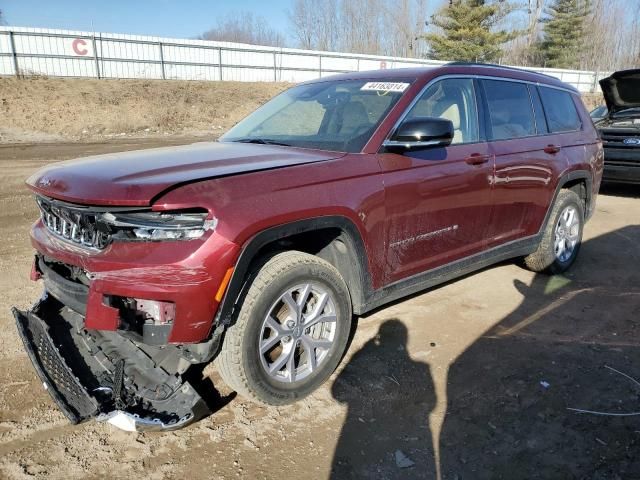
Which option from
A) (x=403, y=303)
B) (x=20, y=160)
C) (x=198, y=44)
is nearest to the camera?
(x=403, y=303)

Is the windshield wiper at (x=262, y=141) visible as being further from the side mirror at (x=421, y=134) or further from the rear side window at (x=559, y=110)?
the rear side window at (x=559, y=110)

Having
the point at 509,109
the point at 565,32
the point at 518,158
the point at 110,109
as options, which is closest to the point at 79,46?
the point at 110,109

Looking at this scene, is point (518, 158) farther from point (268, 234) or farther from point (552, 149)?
point (268, 234)

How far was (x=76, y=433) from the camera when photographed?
272 cm

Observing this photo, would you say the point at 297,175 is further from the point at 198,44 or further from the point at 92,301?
the point at 198,44

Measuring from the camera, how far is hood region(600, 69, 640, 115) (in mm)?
7754

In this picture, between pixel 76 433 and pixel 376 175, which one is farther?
pixel 376 175

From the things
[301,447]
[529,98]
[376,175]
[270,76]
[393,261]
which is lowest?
[301,447]

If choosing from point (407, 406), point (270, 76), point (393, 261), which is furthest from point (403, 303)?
point (270, 76)

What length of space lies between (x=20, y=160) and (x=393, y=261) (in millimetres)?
12798

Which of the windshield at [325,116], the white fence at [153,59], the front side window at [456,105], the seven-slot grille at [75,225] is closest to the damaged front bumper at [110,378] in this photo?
the seven-slot grille at [75,225]

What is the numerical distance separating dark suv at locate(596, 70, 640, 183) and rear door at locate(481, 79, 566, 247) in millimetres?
4575

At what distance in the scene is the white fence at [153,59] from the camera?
2342 cm

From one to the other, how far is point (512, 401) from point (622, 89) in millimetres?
7152
